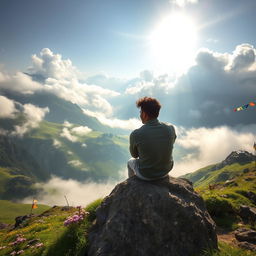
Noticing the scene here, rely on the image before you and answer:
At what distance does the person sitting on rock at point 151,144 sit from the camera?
29.0ft

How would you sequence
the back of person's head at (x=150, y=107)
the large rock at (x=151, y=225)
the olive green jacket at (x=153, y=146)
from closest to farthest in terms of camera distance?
the large rock at (x=151, y=225) → the olive green jacket at (x=153, y=146) → the back of person's head at (x=150, y=107)

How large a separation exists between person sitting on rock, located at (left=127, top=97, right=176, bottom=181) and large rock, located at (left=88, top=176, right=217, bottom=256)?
616 mm

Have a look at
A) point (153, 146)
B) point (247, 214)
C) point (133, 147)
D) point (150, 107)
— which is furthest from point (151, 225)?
point (247, 214)

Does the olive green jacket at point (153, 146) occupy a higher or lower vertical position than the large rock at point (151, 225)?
higher

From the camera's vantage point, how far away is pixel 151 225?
26.3 feet

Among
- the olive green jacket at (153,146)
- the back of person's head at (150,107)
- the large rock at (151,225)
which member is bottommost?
the large rock at (151,225)

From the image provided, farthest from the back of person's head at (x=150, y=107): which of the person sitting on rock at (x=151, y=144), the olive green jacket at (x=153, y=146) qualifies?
the olive green jacket at (x=153, y=146)

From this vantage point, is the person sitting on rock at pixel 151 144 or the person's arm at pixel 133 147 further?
the person's arm at pixel 133 147

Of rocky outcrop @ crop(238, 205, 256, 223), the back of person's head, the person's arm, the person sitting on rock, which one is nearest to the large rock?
the person sitting on rock

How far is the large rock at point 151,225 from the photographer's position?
7.61 metres

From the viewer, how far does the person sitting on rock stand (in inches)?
348

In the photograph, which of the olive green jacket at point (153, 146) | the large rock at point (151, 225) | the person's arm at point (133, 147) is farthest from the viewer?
the person's arm at point (133, 147)

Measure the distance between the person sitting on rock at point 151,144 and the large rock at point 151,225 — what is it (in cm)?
62

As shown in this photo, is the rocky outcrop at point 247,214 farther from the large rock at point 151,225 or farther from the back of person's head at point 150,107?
the back of person's head at point 150,107
